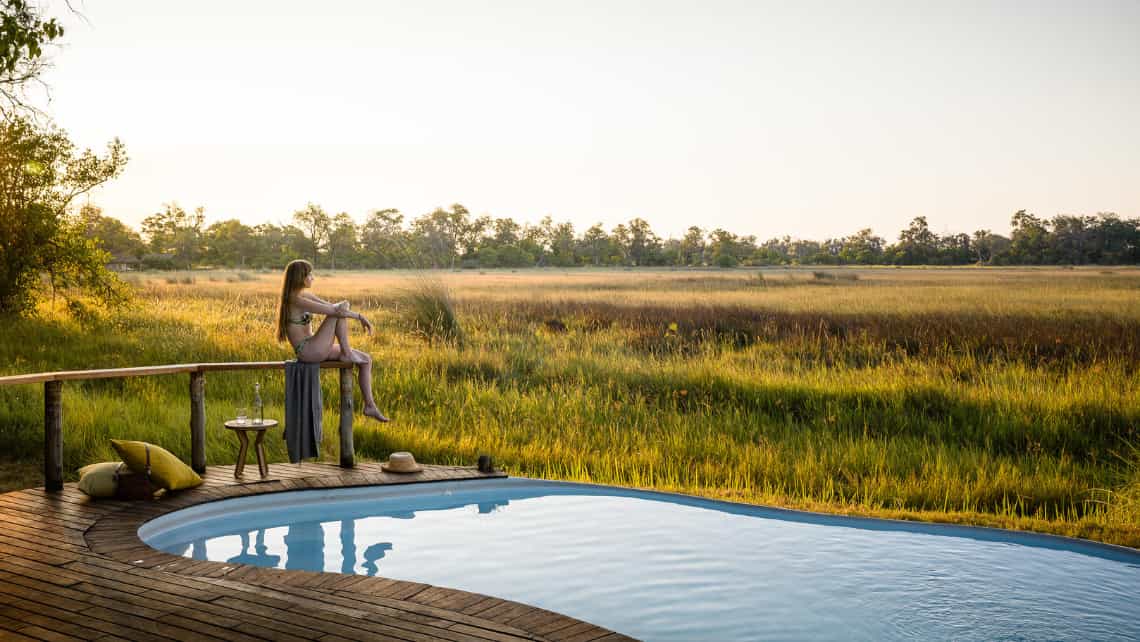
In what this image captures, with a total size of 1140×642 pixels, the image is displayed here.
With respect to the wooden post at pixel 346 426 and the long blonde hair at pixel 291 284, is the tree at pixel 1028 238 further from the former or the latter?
the long blonde hair at pixel 291 284

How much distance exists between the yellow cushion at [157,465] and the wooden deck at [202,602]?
78cm

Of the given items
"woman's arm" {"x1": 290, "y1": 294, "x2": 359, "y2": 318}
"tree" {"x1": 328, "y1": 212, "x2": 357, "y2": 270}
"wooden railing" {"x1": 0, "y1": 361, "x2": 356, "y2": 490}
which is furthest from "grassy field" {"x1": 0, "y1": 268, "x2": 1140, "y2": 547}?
"tree" {"x1": 328, "y1": 212, "x2": 357, "y2": 270}

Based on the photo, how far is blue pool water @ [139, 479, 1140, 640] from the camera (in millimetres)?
5051

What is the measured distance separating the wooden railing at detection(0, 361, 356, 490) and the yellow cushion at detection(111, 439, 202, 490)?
46cm

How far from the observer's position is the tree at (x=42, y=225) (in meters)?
17.8

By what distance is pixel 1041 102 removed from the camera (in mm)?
21891

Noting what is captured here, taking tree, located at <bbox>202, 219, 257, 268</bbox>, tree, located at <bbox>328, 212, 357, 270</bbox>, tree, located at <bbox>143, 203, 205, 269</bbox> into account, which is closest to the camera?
tree, located at <bbox>328, 212, 357, 270</bbox>

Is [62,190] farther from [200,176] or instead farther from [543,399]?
[200,176]

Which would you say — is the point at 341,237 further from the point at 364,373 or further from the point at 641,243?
the point at 364,373

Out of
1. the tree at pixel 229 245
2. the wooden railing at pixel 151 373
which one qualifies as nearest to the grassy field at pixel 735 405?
the wooden railing at pixel 151 373

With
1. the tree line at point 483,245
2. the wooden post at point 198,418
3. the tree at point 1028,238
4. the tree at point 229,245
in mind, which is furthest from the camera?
the tree at point 229,245

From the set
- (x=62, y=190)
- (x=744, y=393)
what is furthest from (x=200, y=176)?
(x=744, y=393)

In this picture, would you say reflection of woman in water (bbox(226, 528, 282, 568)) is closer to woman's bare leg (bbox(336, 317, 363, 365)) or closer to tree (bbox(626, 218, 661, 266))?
woman's bare leg (bbox(336, 317, 363, 365))

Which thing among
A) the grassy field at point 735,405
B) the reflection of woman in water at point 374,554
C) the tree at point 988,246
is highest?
the tree at point 988,246
